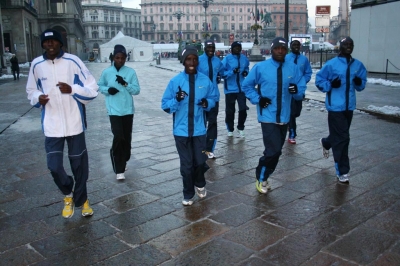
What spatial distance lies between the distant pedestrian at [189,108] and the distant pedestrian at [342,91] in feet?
5.51

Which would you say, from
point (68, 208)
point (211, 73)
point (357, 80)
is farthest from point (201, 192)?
point (211, 73)

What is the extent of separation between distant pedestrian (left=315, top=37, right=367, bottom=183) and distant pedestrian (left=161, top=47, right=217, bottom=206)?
66.1 inches

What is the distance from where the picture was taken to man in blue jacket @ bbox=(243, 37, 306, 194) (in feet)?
15.5

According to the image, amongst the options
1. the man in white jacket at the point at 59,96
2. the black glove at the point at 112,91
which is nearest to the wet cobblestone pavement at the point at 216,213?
the man in white jacket at the point at 59,96

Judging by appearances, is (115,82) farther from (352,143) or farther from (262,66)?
(352,143)

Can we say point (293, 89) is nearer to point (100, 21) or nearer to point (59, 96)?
point (59, 96)

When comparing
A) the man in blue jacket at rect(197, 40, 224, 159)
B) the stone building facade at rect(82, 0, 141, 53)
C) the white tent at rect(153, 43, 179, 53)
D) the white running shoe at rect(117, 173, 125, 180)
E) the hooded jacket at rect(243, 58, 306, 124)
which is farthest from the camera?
the stone building facade at rect(82, 0, 141, 53)

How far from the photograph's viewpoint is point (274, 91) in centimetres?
474

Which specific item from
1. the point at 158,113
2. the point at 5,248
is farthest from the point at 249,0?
the point at 5,248

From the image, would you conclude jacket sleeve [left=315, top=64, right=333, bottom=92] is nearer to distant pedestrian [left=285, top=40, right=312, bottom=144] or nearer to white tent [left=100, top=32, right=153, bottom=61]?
distant pedestrian [left=285, top=40, right=312, bottom=144]

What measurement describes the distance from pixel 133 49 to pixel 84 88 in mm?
55605

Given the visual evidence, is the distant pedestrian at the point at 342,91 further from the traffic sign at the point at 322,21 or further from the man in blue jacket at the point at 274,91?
the traffic sign at the point at 322,21

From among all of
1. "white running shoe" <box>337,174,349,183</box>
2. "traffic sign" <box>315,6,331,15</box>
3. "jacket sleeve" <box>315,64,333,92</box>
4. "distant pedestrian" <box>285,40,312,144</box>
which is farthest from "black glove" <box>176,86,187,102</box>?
"traffic sign" <box>315,6,331,15</box>

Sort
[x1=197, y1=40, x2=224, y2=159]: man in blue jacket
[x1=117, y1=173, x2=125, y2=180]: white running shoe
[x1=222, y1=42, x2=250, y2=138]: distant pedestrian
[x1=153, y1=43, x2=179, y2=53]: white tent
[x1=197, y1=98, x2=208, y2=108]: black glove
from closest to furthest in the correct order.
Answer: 1. [x1=197, y1=98, x2=208, y2=108]: black glove
2. [x1=117, y1=173, x2=125, y2=180]: white running shoe
3. [x1=197, y1=40, x2=224, y2=159]: man in blue jacket
4. [x1=222, y1=42, x2=250, y2=138]: distant pedestrian
5. [x1=153, y1=43, x2=179, y2=53]: white tent
